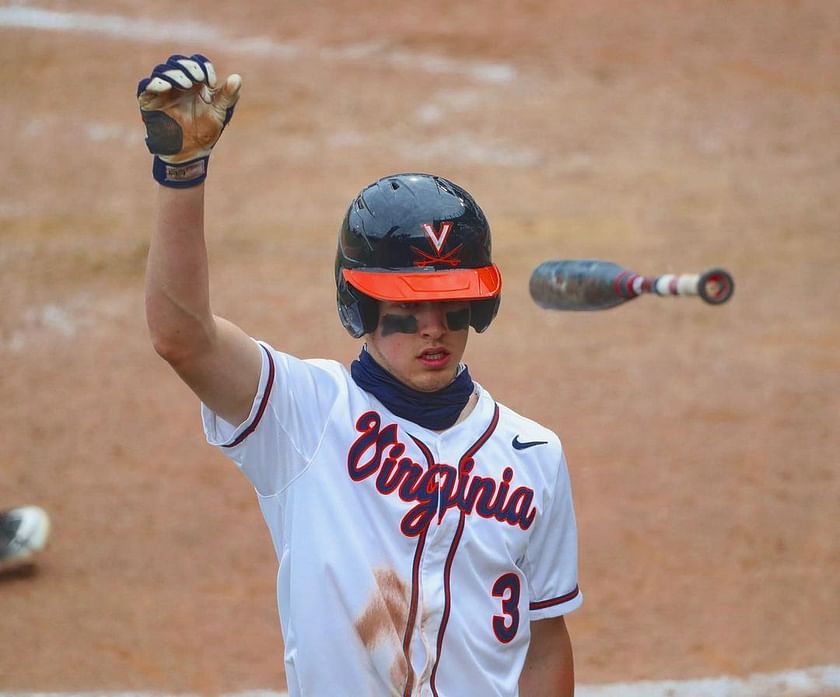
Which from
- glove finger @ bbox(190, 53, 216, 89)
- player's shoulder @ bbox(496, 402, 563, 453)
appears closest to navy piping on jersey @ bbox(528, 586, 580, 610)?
player's shoulder @ bbox(496, 402, 563, 453)

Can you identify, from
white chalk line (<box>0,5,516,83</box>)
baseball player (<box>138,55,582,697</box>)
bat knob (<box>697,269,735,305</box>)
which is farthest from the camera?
white chalk line (<box>0,5,516,83</box>)

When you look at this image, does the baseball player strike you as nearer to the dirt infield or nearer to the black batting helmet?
the black batting helmet

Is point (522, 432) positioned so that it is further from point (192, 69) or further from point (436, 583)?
point (192, 69)

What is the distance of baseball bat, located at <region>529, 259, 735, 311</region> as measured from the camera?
10.5 feet

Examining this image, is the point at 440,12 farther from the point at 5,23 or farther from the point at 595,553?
the point at 595,553

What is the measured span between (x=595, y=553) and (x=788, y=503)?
3.65 ft

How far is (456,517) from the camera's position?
8.48ft

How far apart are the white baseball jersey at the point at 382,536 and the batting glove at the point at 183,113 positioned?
0.44 metres

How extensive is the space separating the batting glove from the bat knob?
129cm

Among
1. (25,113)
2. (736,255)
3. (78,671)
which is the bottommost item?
(78,671)

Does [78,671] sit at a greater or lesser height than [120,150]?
lesser

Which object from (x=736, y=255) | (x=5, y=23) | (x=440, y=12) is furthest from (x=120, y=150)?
(x=736, y=255)

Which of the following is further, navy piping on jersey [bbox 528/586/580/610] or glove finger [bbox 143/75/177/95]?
navy piping on jersey [bbox 528/586/580/610]

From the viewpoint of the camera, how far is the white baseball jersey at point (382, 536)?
2.50 metres
